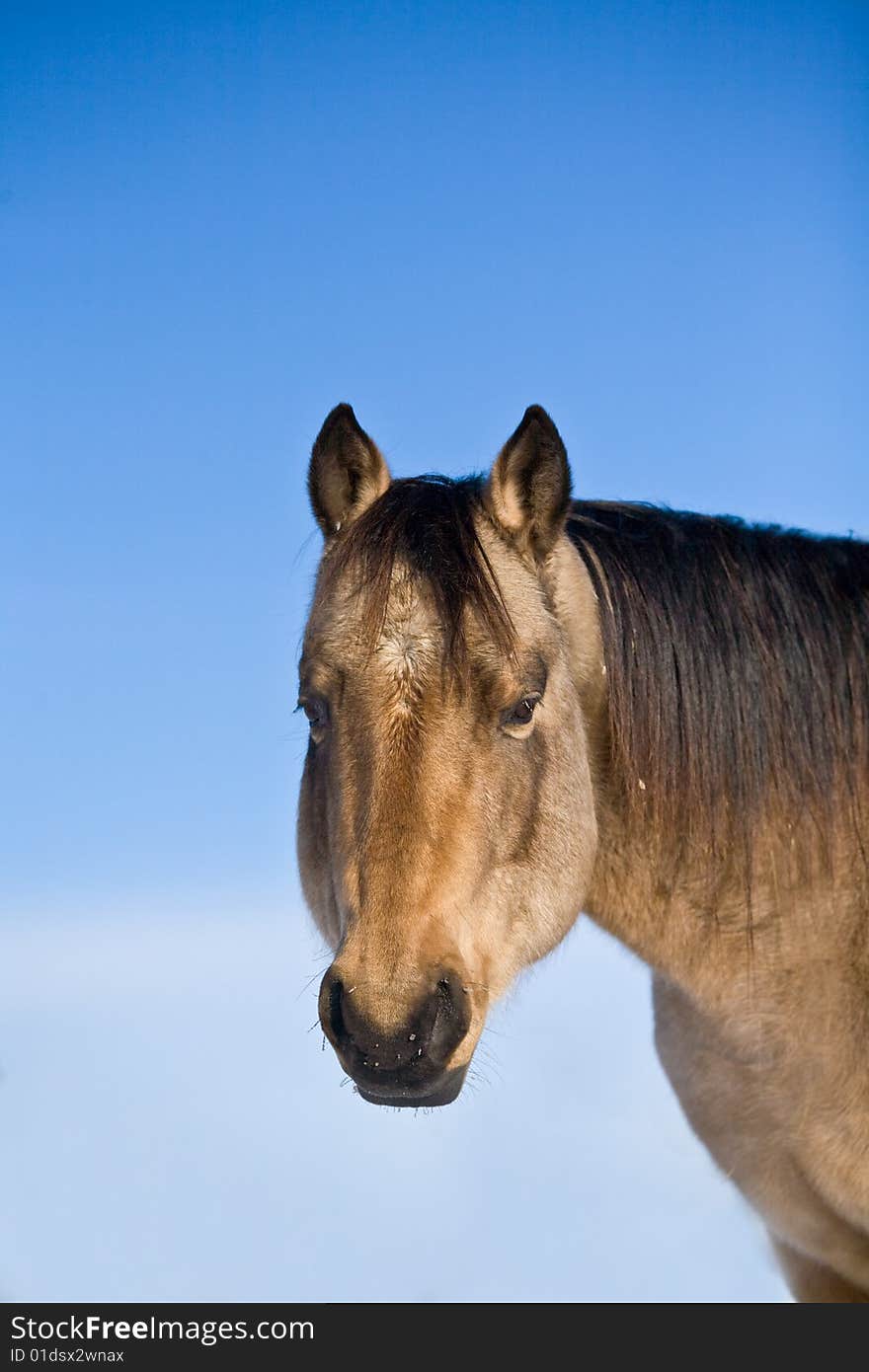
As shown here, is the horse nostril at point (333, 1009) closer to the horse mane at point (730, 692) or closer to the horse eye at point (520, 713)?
the horse eye at point (520, 713)

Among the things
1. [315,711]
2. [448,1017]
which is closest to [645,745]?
[315,711]

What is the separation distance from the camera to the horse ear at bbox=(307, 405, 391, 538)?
15.5ft

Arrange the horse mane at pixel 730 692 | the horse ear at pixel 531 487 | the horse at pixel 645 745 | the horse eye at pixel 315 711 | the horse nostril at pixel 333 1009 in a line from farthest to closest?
the horse mane at pixel 730 692, the horse ear at pixel 531 487, the horse eye at pixel 315 711, the horse at pixel 645 745, the horse nostril at pixel 333 1009

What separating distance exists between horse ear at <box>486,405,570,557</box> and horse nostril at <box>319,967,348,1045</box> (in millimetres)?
1882

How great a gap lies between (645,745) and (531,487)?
1.12 meters

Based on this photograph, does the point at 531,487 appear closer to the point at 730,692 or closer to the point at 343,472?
the point at 343,472

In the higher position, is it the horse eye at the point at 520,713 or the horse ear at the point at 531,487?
the horse ear at the point at 531,487

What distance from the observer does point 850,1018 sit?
15.3 ft

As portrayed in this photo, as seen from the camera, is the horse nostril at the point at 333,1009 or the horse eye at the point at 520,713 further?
the horse eye at the point at 520,713

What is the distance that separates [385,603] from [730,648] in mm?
1532

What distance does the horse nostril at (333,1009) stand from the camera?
3529 mm

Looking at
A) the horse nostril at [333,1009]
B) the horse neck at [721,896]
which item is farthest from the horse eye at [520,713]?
the horse nostril at [333,1009]
